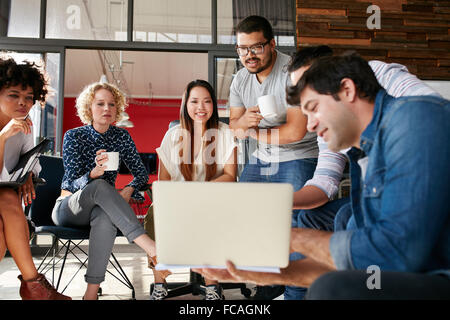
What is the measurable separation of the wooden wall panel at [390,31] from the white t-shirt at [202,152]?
2256 mm

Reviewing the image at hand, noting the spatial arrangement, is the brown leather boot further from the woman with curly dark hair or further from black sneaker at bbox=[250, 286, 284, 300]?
black sneaker at bbox=[250, 286, 284, 300]

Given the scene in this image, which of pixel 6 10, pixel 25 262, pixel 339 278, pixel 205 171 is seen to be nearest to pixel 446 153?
pixel 339 278

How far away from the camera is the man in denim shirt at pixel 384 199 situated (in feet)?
2.60

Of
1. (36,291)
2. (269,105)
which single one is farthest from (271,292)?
(36,291)

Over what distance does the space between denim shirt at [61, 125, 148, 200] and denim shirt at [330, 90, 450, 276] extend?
5.64ft

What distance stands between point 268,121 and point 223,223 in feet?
4.07

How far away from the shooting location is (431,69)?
418 cm

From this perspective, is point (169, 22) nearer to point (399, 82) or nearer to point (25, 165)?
point (25, 165)

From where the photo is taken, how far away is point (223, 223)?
870mm

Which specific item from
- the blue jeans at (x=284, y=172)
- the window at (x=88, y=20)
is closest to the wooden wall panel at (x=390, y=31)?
the window at (x=88, y=20)

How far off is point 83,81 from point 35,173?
799cm

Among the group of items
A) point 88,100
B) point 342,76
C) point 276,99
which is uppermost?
point 88,100
